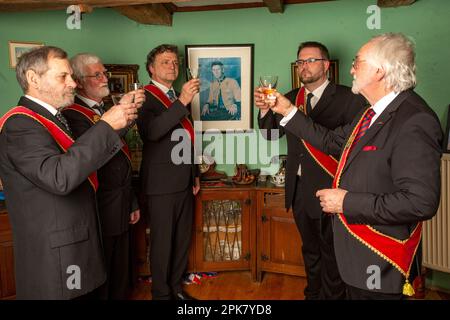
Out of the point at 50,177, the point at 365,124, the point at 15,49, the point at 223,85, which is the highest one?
the point at 15,49

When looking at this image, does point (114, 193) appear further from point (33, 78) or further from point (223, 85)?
point (223, 85)

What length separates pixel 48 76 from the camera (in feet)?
5.59

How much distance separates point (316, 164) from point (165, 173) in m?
0.94

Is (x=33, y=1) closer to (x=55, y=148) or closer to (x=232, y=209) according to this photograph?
(x=55, y=148)

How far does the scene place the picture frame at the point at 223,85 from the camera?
335 cm

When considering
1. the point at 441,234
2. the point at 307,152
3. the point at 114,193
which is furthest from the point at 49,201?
the point at 441,234

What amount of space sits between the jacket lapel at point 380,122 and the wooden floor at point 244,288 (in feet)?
5.48

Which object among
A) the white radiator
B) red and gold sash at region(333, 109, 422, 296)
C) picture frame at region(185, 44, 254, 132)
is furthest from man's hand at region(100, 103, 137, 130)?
the white radiator

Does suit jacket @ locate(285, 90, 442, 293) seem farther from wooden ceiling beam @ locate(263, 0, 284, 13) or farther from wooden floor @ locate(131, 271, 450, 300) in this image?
wooden ceiling beam @ locate(263, 0, 284, 13)

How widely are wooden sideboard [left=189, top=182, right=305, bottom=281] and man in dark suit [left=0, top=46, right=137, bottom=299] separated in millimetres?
1440

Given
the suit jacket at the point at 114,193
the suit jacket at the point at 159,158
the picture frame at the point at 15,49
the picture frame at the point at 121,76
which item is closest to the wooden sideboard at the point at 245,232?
the suit jacket at the point at 159,158

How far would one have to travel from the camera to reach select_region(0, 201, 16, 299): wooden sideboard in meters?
2.67

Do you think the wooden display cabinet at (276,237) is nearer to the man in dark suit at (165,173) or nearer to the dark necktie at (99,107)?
the man in dark suit at (165,173)

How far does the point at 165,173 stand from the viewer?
2.69 m
